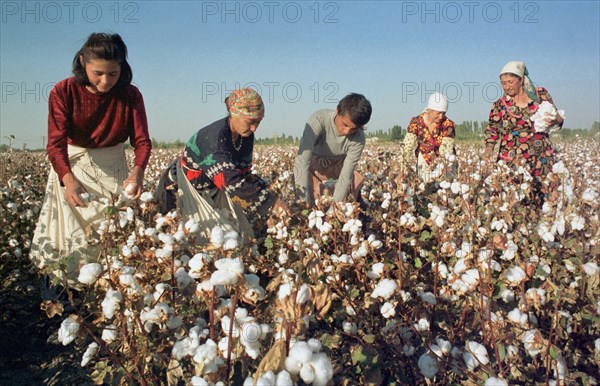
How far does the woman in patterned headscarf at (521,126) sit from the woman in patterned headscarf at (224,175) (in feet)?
6.65

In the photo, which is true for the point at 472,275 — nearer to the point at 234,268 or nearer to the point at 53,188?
the point at 234,268

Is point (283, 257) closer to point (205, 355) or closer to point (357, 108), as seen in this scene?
point (205, 355)

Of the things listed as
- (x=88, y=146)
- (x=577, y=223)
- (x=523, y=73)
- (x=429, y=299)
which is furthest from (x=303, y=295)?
(x=523, y=73)

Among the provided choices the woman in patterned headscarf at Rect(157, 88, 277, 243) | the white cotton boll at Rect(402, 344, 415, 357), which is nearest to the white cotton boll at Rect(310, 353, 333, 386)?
the white cotton boll at Rect(402, 344, 415, 357)

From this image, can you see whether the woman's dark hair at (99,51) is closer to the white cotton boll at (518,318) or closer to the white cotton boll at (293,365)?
the white cotton boll at (293,365)

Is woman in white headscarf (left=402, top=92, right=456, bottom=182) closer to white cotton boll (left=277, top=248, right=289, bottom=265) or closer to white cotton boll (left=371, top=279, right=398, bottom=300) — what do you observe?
white cotton boll (left=277, top=248, right=289, bottom=265)

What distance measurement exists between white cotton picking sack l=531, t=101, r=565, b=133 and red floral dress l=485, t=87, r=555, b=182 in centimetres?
15

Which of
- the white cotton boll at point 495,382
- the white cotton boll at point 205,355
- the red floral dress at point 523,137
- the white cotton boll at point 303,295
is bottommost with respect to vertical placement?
the white cotton boll at point 495,382

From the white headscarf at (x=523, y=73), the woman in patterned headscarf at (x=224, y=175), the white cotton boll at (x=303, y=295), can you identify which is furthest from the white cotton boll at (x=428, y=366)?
the white headscarf at (x=523, y=73)

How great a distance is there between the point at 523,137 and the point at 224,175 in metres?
2.67

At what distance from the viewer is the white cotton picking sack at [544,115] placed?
3.67 m

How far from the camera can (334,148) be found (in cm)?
378

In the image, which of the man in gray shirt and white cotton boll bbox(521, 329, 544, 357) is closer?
white cotton boll bbox(521, 329, 544, 357)

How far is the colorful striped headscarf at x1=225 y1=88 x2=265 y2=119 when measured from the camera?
268 cm
